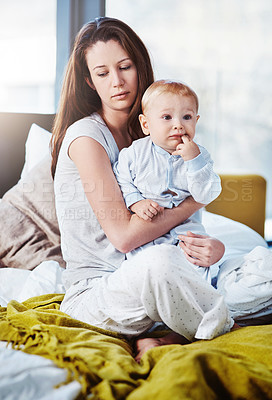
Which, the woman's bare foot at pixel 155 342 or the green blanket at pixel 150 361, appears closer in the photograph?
the green blanket at pixel 150 361

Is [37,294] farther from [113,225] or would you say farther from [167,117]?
[167,117]

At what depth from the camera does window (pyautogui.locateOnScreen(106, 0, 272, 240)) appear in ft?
11.2

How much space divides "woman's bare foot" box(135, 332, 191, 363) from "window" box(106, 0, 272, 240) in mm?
2507

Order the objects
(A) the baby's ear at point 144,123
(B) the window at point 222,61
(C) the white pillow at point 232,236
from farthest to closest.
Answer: (B) the window at point 222,61, (C) the white pillow at point 232,236, (A) the baby's ear at point 144,123

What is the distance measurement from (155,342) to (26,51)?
2311 mm

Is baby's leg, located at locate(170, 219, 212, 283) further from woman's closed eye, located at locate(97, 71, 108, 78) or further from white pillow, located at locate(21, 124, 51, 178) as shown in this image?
white pillow, located at locate(21, 124, 51, 178)

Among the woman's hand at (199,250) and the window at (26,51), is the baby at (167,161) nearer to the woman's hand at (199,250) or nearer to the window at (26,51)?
the woman's hand at (199,250)

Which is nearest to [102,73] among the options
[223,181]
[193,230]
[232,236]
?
[193,230]

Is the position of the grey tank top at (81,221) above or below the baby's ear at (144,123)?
below

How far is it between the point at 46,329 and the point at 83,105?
2.53 ft

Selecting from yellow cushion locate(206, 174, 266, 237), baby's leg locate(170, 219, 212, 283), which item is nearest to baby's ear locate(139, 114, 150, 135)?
baby's leg locate(170, 219, 212, 283)

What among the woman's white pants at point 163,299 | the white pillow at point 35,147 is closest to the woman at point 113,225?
the woman's white pants at point 163,299

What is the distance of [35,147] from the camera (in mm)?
2266

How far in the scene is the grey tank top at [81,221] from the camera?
4.41ft
